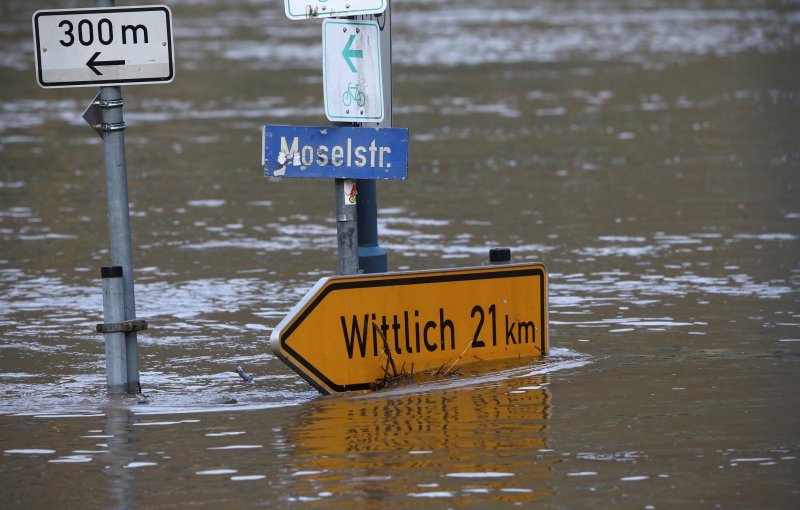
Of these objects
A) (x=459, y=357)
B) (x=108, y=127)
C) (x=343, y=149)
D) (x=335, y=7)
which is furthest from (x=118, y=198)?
(x=459, y=357)

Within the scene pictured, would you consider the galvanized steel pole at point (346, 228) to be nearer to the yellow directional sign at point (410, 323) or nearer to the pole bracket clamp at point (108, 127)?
the yellow directional sign at point (410, 323)

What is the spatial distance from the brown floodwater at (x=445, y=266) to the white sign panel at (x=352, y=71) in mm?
1548

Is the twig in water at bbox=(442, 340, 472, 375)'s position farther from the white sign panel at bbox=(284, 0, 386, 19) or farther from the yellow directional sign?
the white sign panel at bbox=(284, 0, 386, 19)

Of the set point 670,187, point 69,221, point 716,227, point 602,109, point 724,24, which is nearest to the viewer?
point 716,227

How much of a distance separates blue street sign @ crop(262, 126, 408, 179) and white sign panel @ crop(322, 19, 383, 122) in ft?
0.33

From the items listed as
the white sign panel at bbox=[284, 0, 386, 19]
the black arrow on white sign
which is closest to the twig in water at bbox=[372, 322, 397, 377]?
the white sign panel at bbox=[284, 0, 386, 19]

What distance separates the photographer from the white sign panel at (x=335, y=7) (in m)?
8.53

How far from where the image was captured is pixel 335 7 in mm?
8539

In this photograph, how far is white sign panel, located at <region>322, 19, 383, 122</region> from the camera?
864cm

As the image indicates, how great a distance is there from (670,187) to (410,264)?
4.92 m

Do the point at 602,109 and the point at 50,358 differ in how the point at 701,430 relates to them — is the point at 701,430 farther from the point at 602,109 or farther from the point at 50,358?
the point at 602,109

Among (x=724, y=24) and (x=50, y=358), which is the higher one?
(x=724, y=24)

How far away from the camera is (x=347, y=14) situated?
8539 millimetres

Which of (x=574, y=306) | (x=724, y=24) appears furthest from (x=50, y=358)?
(x=724, y=24)
